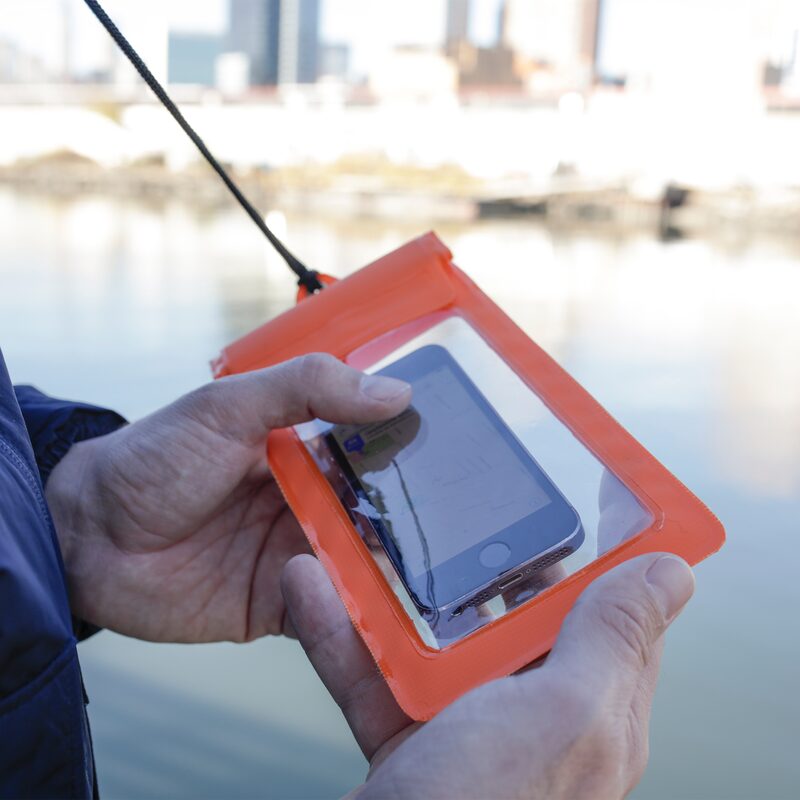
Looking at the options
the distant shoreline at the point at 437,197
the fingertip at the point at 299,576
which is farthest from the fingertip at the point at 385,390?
the distant shoreline at the point at 437,197

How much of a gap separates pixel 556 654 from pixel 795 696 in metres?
0.60

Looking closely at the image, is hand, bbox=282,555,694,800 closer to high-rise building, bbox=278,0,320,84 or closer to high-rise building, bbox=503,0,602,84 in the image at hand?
high-rise building, bbox=503,0,602,84

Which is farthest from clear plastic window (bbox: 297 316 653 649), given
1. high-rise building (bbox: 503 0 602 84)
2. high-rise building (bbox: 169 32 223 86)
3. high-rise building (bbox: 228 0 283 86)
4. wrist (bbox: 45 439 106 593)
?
high-rise building (bbox: 228 0 283 86)

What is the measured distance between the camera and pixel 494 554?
18.1 inches

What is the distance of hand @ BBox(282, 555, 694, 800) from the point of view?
1.10ft

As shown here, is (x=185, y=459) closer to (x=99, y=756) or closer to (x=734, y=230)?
(x=99, y=756)

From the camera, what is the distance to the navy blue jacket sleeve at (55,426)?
667 millimetres

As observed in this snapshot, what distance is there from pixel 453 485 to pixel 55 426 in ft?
1.16

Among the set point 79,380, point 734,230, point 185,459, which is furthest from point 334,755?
point 734,230

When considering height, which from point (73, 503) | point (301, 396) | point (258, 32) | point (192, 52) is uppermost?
point (258, 32)

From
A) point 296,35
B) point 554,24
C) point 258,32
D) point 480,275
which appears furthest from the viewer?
point 296,35

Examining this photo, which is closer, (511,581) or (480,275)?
(511,581)

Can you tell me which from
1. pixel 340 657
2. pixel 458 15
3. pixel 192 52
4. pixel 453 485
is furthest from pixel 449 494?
pixel 458 15

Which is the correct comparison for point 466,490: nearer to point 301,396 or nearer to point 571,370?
point 301,396
